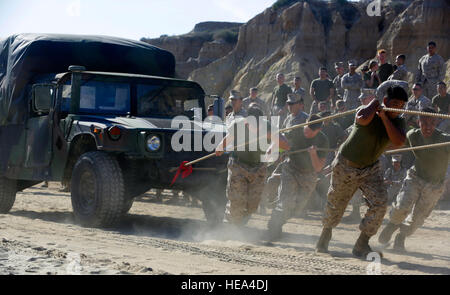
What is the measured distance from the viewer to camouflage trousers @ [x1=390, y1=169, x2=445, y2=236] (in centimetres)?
743

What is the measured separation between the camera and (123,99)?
9.39m

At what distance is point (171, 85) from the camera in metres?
9.78

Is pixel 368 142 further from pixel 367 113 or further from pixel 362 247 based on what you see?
pixel 362 247

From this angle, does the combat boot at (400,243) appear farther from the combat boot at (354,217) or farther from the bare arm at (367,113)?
the combat boot at (354,217)

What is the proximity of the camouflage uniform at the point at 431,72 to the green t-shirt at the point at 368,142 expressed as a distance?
21.7ft

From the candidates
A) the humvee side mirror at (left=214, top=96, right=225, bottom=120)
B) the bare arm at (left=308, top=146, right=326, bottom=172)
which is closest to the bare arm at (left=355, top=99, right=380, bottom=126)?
the bare arm at (left=308, top=146, right=326, bottom=172)

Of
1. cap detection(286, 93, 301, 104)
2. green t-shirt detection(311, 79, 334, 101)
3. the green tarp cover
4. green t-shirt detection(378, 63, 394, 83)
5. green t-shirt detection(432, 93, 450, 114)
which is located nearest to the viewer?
cap detection(286, 93, 301, 104)

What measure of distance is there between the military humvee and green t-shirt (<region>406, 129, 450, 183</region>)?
2.65m

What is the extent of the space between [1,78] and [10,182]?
170 centimetres

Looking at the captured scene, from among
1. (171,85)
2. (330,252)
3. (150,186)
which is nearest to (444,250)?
(330,252)

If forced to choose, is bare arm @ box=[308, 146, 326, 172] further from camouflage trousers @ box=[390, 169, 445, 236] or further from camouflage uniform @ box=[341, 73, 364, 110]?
camouflage uniform @ box=[341, 73, 364, 110]

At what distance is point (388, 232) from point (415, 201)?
53cm

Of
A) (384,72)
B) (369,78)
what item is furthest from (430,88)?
(369,78)
